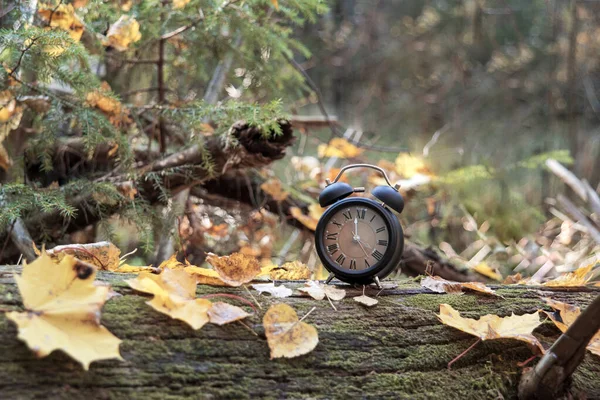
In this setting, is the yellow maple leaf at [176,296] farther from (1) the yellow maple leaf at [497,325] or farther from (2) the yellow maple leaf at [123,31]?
(2) the yellow maple leaf at [123,31]

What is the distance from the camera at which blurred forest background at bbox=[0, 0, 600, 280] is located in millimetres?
1632

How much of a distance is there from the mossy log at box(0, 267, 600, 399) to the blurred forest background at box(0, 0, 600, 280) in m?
0.57

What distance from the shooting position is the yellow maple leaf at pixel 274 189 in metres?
2.32

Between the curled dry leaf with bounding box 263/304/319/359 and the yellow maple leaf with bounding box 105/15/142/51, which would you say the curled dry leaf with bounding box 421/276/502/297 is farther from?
the yellow maple leaf with bounding box 105/15/142/51

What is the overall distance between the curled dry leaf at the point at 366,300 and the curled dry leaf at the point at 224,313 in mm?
290

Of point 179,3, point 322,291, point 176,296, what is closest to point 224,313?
point 176,296

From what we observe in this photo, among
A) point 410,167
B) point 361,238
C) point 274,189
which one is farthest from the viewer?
point 410,167

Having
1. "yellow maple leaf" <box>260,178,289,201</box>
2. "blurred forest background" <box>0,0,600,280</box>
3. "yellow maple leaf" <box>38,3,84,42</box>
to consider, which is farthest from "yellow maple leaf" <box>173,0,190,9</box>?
"yellow maple leaf" <box>260,178,289,201</box>

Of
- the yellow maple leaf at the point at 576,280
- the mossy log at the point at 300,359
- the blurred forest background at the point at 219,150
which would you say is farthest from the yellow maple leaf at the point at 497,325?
the blurred forest background at the point at 219,150

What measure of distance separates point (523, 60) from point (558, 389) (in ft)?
18.9

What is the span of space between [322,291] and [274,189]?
1.13 meters

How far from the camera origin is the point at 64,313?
87 cm

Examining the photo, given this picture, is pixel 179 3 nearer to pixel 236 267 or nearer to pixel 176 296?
pixel 236 267

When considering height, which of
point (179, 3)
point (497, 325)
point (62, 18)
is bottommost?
point (497, 325)
